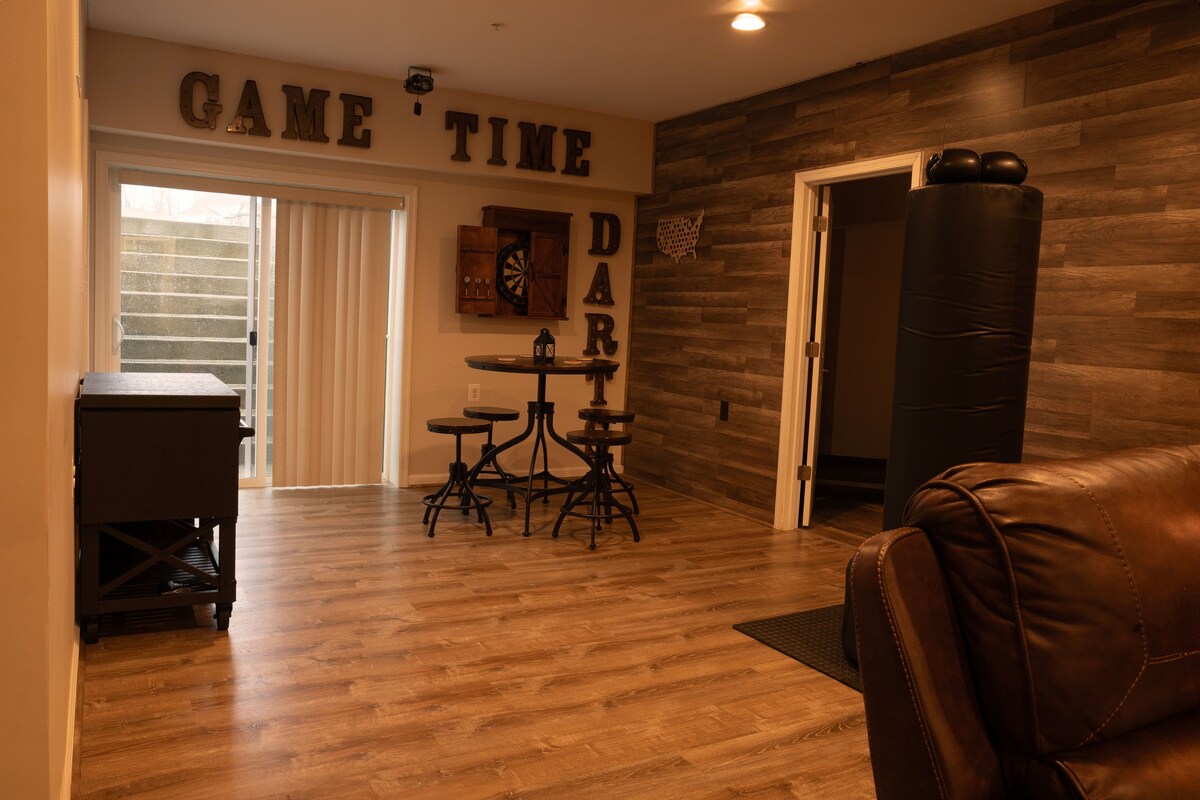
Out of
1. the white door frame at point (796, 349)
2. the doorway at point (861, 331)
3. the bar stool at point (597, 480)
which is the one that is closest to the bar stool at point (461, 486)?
the bar stool at point (597, 480)

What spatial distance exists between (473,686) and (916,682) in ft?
6.67

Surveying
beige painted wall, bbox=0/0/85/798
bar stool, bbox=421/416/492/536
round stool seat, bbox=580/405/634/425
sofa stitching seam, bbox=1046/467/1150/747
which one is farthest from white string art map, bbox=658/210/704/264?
sofa stitching seam, bbox=1046/467/1150/747

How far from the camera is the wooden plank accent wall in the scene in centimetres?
343

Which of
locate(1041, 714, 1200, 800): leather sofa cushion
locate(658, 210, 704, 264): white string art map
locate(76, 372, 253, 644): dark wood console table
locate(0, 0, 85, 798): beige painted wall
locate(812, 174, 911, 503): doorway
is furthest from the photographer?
locate(812, 174, 911, 503): doorway

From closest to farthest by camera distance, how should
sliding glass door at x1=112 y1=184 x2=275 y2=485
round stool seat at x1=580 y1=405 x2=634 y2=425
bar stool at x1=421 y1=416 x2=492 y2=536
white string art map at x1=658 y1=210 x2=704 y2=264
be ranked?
bar stool at x1=421 y1=416 x2=492 y2=536 < round stool seat at x1=580 y1=405 x2=634 y2=425 < sliding glass door at x1=112 y1=184 x2=275 y2=485 < white string art map at x1=658 y1=210 x2=704 y2=264

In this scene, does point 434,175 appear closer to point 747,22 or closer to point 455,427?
point 455,427

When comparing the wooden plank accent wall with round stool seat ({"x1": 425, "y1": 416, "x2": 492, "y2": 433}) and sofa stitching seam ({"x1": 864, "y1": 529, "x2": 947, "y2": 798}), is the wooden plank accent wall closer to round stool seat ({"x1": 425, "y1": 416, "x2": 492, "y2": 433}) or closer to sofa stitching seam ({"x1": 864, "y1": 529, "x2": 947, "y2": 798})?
round stool seat ({"x1": 425, "y1": 416, "x2": 492, "y2": 433})

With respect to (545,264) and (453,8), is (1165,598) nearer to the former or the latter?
(453,8)

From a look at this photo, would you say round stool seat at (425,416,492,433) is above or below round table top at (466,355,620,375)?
below

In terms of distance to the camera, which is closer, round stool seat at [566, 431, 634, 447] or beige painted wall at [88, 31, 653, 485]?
round stool seat at [566, 431, 634, 447]

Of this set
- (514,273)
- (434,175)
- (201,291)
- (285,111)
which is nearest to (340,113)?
(285,111)

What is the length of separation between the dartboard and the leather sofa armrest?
17.0 feet

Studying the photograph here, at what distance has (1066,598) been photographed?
1163mm

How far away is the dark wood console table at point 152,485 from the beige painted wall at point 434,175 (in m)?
2.37
